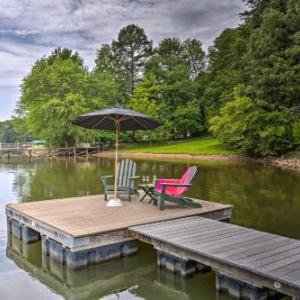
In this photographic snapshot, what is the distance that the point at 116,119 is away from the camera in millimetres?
8656

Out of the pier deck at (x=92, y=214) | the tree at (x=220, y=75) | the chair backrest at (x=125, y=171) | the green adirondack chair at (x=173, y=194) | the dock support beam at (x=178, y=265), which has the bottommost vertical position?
the dock support beam at (x=178, y=265)

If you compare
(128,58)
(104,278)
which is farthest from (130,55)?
(104,278)

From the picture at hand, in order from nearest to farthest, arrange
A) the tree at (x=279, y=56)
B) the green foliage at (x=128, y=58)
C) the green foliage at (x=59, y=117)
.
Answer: the tree at (x=279, y=56) < the green foliage at (x=59, y=117) < the green foliage at (x=128, y=58)

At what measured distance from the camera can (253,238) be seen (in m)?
5.94

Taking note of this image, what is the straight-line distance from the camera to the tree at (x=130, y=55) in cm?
5025

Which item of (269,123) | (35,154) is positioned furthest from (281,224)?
(35,154)

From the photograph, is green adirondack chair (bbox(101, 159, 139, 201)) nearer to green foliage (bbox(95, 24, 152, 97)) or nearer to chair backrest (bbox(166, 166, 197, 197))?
chair backrest (bbox(166, 166, 197, 197))

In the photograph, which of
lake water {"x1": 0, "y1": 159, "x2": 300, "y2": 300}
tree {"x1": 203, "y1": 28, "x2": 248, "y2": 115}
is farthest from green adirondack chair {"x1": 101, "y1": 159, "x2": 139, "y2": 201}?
tree {"x1": 203, "y1": 28, "x2": 248, "y2": 115}

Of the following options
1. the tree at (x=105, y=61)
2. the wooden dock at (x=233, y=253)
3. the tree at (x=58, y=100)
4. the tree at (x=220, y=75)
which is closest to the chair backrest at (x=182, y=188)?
the wooden dock at (x=233, y=253)

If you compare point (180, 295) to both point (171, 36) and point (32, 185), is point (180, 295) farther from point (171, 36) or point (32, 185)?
point (171, 36)

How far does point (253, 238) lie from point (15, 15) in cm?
1845

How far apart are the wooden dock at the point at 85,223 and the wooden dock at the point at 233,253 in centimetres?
38

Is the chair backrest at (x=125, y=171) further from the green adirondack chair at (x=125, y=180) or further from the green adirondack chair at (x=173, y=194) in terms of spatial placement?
the green adirondack chair at (x=173, y=194)

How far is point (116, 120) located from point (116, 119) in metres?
0.02
